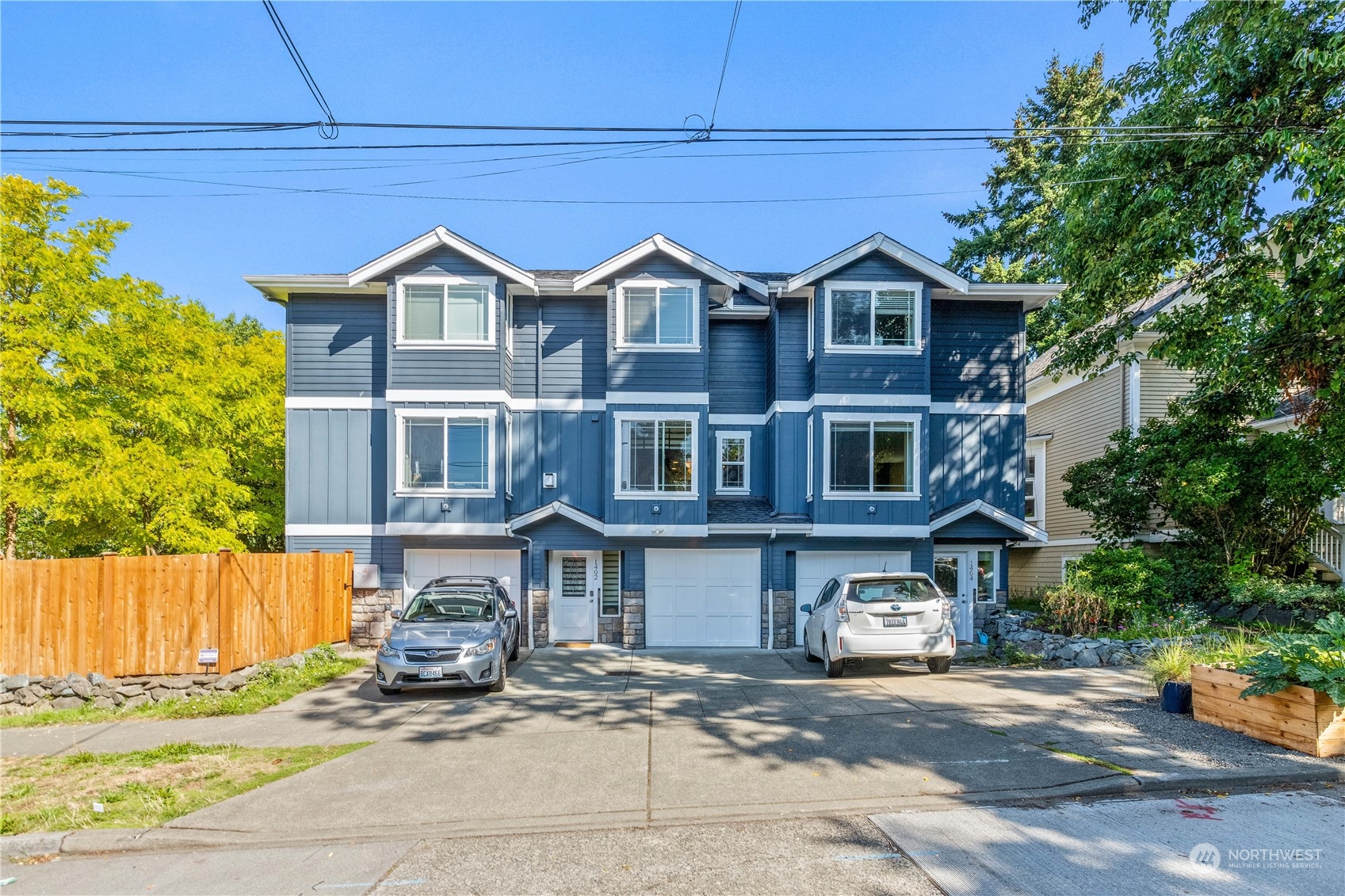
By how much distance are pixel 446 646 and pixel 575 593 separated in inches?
221

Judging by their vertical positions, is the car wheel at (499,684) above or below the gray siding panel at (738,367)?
Result: below

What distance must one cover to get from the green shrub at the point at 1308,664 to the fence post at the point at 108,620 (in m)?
14.1

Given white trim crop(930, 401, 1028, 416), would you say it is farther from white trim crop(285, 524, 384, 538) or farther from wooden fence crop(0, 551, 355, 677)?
wooden fence crop(0, 551, 355, 677)

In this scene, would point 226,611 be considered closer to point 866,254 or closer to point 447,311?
point 447,311

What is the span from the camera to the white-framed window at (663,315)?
1543 centimetres

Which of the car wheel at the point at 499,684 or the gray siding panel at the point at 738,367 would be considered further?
the gray siding panel at the point at 738,367

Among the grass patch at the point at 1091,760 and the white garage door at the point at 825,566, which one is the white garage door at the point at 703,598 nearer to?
the white garage door at the point at 825,566

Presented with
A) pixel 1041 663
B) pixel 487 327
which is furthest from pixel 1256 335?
pixel 487 327

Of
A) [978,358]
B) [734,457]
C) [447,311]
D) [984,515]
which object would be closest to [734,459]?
[734,457]

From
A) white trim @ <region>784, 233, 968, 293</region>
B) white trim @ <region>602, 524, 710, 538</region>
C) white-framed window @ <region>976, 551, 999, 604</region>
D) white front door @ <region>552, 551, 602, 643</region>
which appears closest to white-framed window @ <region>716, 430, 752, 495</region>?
white trim @ <region>602, 524, 710, 538</region>

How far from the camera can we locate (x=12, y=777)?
277 inches

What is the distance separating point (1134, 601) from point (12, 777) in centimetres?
1568

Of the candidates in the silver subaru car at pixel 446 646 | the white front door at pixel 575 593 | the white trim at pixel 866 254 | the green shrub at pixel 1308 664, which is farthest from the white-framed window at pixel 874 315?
the green shrub at pixel 1308 664

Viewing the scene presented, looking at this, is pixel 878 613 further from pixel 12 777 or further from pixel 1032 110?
pixel 1032 110
